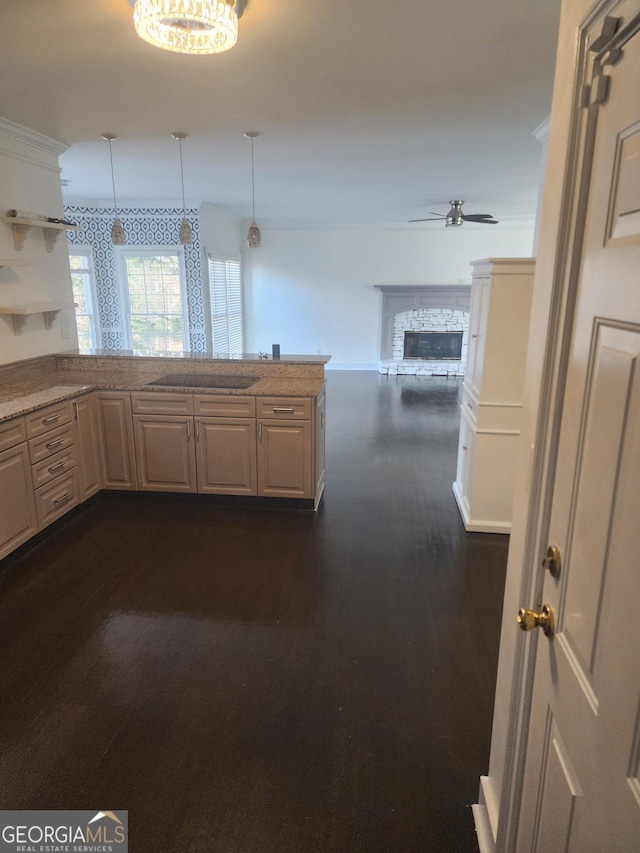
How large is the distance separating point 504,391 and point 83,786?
289 centimetres

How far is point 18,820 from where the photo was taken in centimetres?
160

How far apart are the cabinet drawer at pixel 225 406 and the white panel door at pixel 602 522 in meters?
2.76

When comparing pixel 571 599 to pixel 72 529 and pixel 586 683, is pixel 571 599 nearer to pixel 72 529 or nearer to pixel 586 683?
pixel 586 683

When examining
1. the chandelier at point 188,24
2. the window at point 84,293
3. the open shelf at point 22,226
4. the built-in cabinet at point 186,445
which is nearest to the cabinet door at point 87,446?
the built-in cabinet at point 186,445

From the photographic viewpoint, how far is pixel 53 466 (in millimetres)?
3379

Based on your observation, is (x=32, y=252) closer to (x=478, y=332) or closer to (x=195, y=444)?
(x=195, y=444)

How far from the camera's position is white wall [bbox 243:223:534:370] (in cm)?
934

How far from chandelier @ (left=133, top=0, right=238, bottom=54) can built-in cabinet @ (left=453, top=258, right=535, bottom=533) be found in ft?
6.04

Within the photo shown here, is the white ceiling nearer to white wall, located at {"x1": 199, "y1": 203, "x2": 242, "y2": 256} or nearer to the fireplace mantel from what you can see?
white wall, located at {"x1": 199, "y1": 203, "x2": 242, "y2": 256}

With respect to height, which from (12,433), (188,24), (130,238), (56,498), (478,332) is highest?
(188,24)

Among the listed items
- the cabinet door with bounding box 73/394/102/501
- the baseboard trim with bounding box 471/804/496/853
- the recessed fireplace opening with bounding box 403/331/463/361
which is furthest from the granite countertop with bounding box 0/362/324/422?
the recessed fireplace opening with bounding box 403/331/463/361

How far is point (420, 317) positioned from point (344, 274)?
63.1 inches

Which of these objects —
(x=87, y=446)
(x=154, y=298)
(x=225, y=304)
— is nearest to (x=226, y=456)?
(x=87, y=446)

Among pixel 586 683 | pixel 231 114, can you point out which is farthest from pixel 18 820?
pixel 231 114
